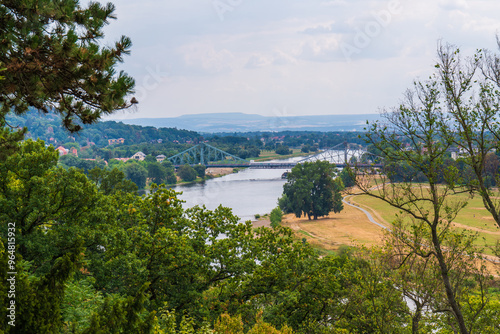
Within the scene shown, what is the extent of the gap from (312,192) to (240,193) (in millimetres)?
10305

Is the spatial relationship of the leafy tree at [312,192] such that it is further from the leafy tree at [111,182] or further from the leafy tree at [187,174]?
the leafy tree at [187,174]

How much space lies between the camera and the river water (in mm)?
44081

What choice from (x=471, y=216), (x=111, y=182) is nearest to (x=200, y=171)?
(x=471, y=216)

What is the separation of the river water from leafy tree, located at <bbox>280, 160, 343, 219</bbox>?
2587 mm

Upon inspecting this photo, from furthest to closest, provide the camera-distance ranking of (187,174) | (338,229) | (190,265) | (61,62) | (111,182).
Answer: (187,174)
(338,229)
(111,182)
(190,265)
(61,62)

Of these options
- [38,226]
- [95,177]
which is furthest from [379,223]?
[38,226]

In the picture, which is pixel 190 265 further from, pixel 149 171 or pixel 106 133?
pixel 106 133

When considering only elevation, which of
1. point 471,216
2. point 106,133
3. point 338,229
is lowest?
point 338,229

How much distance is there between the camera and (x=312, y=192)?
156 feet

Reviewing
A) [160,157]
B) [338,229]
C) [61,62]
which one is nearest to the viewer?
[61,62]

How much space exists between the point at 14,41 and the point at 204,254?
25.2 ft

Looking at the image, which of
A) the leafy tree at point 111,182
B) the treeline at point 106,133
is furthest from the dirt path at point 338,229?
the treeline at point 106,133

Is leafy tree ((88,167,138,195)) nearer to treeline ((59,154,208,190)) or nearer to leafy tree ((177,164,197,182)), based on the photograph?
treeline ((59,154,208,190))

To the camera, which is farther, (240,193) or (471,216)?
(240,193)
